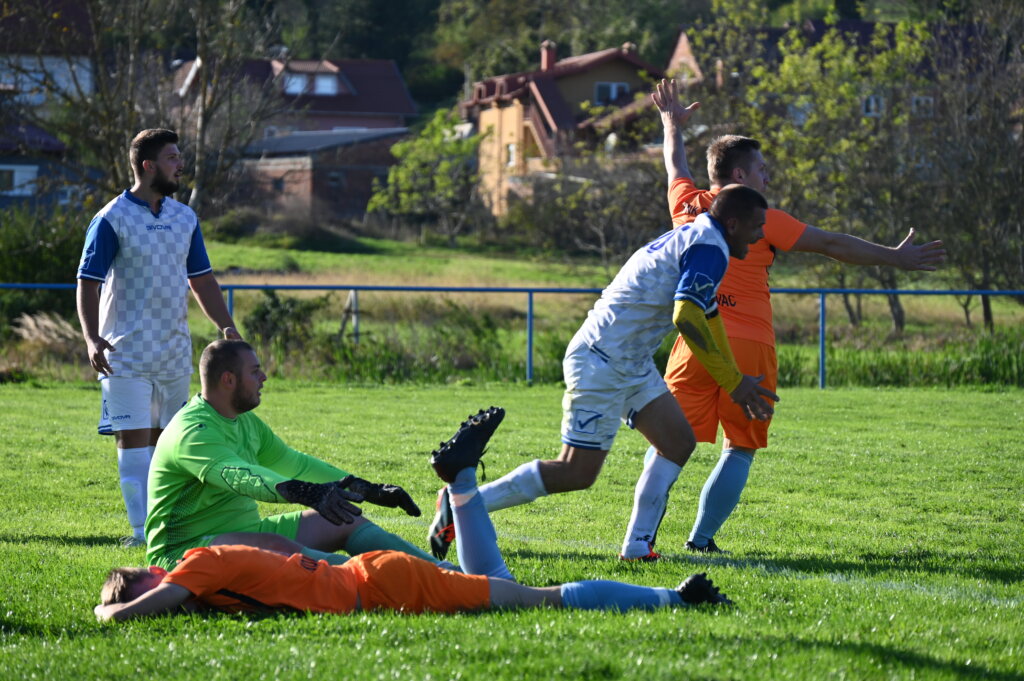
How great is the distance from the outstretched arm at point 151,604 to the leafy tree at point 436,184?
172 ft

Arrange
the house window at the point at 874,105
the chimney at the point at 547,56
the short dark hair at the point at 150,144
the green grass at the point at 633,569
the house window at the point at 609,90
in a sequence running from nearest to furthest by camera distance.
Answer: the green grass at the point at 633,569
the short dark hair at the point at 150,144
the house window at the point at 874,105
the house window at the point at 609,90
the chimney at the point at 547,56

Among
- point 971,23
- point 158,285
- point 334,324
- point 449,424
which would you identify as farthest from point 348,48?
point 158,285

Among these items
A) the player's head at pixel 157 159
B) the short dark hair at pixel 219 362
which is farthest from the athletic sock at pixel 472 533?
the player's head at pixel 157 159

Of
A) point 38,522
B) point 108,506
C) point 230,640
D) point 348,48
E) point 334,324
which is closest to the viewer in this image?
point 230,640

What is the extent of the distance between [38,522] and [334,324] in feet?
36.8

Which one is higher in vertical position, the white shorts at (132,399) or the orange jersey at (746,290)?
the orange jersey at (746,290)

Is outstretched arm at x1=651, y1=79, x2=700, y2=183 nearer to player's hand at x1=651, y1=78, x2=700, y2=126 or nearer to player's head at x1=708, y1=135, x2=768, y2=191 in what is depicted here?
player's hand at x1=651, y1=78, x2=700, y2=126

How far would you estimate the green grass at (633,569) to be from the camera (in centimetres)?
420

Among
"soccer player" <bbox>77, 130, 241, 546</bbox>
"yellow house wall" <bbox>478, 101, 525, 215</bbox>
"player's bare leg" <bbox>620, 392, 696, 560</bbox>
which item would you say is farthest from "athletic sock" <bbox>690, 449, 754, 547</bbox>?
"yellow house wall" <bbox>478, 101, 525, 215</bbox>

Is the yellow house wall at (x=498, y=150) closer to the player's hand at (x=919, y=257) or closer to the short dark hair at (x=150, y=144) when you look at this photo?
the short dark hair at (x=150, y=144)

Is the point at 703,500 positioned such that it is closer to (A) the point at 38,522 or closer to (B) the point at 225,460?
(B) the point at 225,460

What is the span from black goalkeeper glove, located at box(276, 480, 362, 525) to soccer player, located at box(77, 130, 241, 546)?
245cm

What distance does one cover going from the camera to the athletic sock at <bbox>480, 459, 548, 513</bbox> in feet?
19.7

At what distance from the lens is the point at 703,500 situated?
22.0 ft
